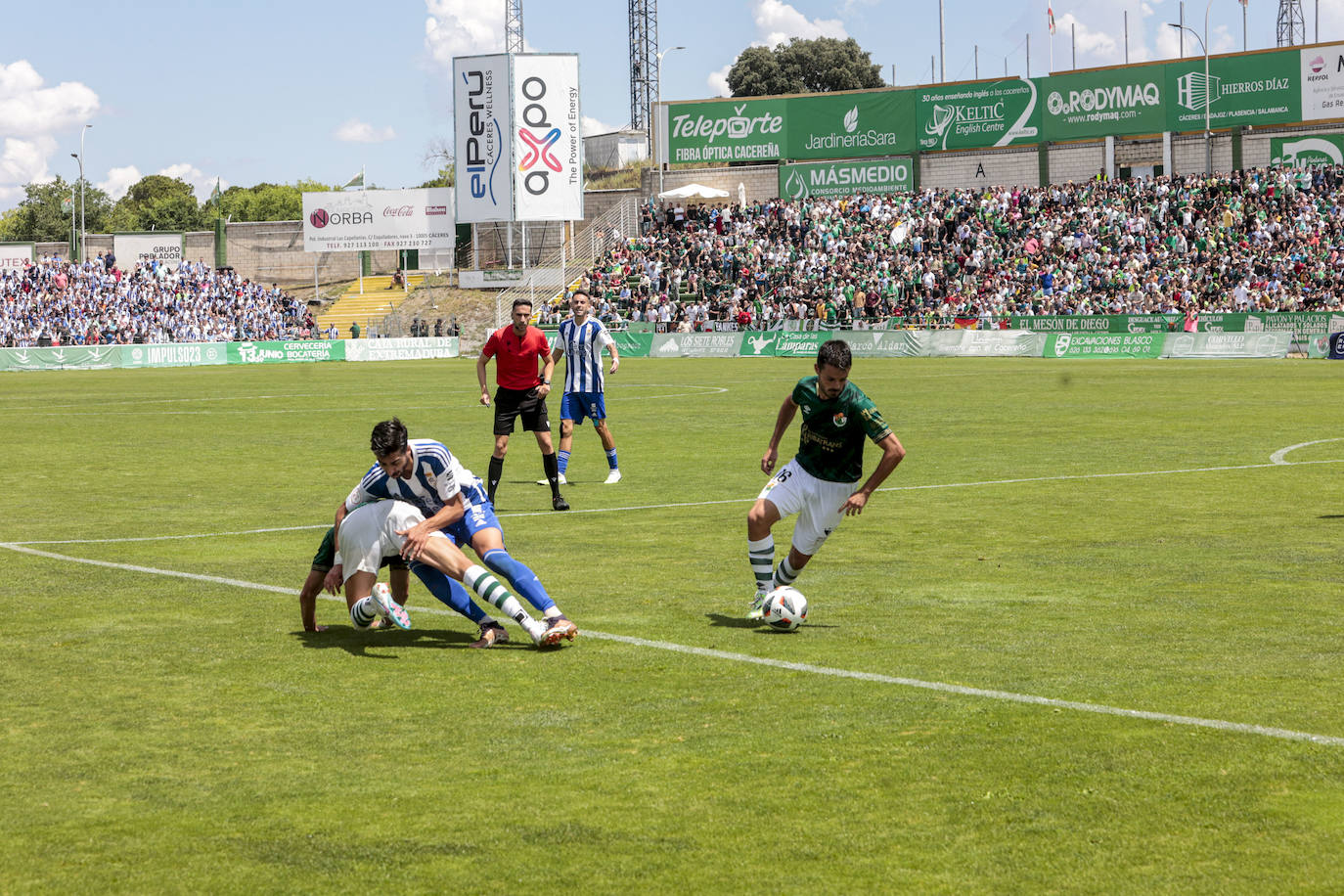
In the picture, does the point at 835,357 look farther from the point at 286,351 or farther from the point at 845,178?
the point at 845,178

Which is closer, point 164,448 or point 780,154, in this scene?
point 164,448

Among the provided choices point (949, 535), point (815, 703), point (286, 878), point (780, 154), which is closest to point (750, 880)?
point (286, 878)

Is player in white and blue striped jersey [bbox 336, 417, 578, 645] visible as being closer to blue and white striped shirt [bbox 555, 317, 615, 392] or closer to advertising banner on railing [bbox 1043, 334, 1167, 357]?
blue and white striped shirt [bbox 555, 317, 615, 392]

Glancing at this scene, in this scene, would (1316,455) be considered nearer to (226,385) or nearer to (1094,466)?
(1094,466)

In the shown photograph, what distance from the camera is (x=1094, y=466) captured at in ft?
62.2

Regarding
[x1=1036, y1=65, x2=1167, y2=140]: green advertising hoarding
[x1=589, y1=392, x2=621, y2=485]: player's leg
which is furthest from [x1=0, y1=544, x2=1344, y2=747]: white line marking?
[x1=1036, y1=65, x2=1167, y2=140]: green advertising hoarding

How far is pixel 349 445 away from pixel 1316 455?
14.3 metres

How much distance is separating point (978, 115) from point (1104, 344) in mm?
26200

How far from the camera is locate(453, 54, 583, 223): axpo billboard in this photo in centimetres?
7919

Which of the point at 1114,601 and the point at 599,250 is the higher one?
the point at 599,250

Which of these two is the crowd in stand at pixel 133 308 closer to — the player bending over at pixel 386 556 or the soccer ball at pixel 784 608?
the player bending over at pixel 386 556

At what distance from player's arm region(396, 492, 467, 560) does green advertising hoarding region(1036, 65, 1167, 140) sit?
224 feet

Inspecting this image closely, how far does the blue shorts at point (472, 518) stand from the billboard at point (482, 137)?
72.0 m

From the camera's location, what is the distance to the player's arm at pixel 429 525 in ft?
28.2
